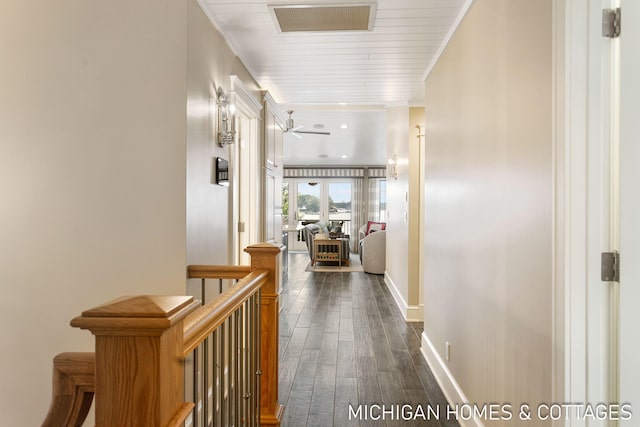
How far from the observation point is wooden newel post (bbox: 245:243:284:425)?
2055 millimetres

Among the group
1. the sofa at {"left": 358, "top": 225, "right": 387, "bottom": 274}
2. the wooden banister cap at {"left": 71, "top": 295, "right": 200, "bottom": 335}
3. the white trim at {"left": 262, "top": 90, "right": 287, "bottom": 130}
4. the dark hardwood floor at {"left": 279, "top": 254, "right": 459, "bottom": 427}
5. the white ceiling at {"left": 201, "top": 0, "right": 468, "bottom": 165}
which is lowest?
the dark hardwood floor at {"left": 279, "top": 254, "right": 459, "bottom": 427}

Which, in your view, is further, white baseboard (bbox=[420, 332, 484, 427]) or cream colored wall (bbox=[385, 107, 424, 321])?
cream colored wall (bbox=[385, 107, 424, 321])

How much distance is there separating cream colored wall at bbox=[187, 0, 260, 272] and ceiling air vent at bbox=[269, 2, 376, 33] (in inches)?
17.9

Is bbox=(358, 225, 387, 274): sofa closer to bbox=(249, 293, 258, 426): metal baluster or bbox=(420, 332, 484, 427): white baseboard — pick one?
bbox=(420, 332, 484, 427): white baseboard

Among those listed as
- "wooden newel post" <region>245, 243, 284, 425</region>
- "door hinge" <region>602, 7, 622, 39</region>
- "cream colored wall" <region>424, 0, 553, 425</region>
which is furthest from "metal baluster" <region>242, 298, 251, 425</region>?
"door hinge" <region>602, 7, 622, 39</region>

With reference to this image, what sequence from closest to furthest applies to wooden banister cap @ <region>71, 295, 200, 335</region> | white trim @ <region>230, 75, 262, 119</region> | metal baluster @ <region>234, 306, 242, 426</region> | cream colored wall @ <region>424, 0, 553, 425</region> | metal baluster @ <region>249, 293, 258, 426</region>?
1. wooden banister cap @ <region>71, 295, 200, 335</region>
2. cream colored wall @ <region>424, 0, 553, 425</region>
3. metal baluster @ <region>234, 306, 242, 426</region>
4. metal baluster @ <region>249, 293, 258, 426</region>
5. white trim @ <region>230, 75, 262, 119</region>

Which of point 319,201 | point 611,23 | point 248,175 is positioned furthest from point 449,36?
point 319,201

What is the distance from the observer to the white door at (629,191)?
119cm

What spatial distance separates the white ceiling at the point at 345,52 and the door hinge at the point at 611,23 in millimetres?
1184

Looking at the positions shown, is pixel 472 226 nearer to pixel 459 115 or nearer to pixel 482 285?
pixel 482 285

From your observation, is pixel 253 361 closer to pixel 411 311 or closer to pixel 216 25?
pixel 216 25

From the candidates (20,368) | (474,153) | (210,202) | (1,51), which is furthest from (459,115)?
(20,368)

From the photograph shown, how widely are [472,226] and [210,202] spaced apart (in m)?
1.57

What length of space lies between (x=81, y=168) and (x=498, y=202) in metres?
2.18
